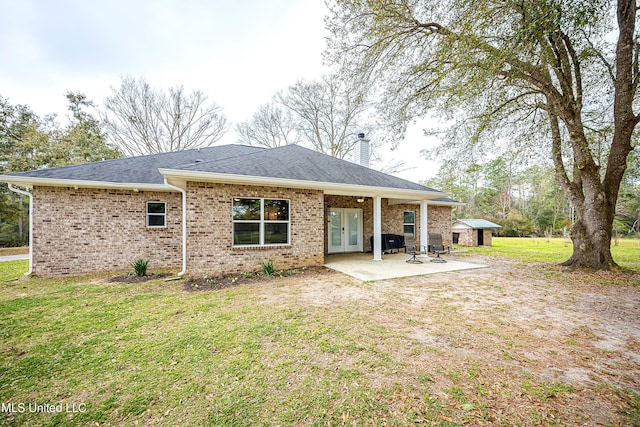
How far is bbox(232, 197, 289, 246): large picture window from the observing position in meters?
7.23

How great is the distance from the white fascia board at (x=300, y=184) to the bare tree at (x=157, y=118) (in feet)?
46.5

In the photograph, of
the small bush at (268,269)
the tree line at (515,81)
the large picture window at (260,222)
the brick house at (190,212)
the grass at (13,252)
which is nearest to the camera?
the tree line at (515,81)

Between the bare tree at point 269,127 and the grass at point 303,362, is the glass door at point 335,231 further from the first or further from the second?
the bare tree at point 269,127

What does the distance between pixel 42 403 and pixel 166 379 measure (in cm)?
103

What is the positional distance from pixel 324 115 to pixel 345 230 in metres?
11.0

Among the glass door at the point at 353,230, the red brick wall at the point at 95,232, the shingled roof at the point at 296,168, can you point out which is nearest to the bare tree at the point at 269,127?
the shingled roof at the point at 296,168

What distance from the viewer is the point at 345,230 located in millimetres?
11719

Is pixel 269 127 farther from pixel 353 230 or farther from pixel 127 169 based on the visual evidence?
pixel 127 169

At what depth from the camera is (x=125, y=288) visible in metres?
5.99

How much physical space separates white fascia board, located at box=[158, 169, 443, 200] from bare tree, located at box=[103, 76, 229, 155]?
1417cm

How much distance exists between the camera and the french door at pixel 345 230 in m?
11.4

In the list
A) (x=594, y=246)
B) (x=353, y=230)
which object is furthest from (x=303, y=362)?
(x=594, y=246)

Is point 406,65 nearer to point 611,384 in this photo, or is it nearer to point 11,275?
point 611,384

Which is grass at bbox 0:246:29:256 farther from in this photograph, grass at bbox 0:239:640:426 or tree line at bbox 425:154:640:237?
tree line at bbox 425:154:640:237
